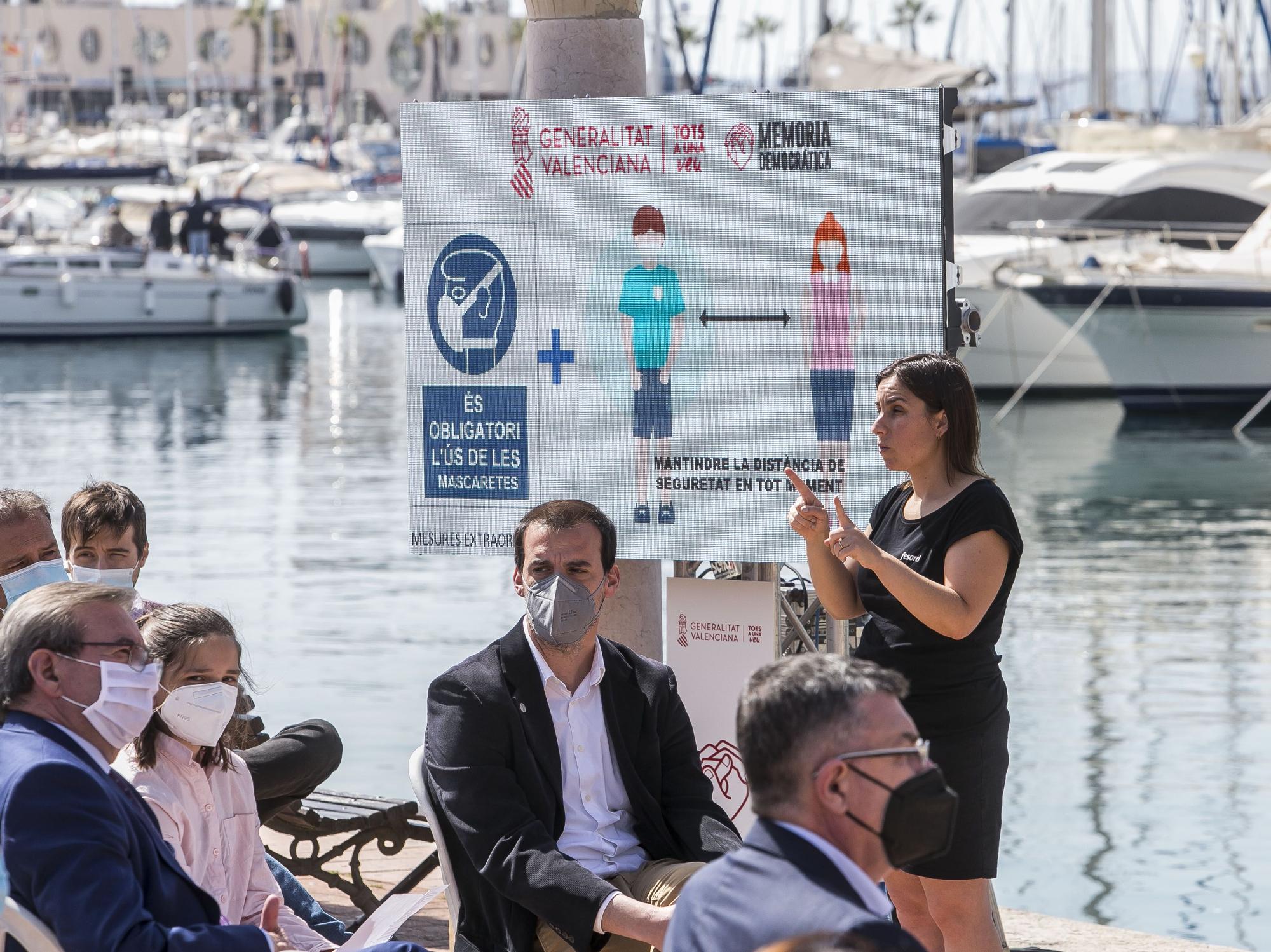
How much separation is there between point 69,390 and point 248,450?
23.5 ft

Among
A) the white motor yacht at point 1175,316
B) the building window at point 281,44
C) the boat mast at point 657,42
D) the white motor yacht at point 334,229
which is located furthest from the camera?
the building window at point 281,44

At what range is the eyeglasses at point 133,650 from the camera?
2988 mm

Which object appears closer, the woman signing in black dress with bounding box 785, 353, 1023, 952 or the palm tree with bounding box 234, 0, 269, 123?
the woman signing in black dress with bounding box 785, 353, 1023, 952

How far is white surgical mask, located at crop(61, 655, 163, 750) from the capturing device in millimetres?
2961

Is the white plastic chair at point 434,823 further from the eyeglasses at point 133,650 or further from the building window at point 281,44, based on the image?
the building window at point 281,44

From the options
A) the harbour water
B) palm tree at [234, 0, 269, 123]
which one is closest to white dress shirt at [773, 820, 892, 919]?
the harbour water

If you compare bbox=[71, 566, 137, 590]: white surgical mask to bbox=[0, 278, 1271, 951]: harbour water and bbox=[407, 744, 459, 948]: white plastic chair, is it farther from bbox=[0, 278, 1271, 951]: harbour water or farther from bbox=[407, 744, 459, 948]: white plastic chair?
bbox=[0, 278, 1271, 951]: harbour water

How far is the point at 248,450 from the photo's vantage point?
20625 millimetres

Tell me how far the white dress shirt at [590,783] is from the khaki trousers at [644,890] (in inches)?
1.5

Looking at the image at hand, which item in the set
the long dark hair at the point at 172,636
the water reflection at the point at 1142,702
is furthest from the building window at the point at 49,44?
the long dark hair at the point at 172,636

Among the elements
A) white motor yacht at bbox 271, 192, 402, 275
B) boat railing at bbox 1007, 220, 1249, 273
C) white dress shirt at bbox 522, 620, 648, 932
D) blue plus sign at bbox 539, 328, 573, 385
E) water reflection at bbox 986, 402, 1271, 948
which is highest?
white motor yacht at bbox 271, 192, 402, 275

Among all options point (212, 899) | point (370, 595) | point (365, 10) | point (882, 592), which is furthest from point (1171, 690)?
point (365, 10)

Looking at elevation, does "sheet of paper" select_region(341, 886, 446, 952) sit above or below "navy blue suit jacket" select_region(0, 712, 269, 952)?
below

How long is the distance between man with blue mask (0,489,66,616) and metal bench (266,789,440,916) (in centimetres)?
103
